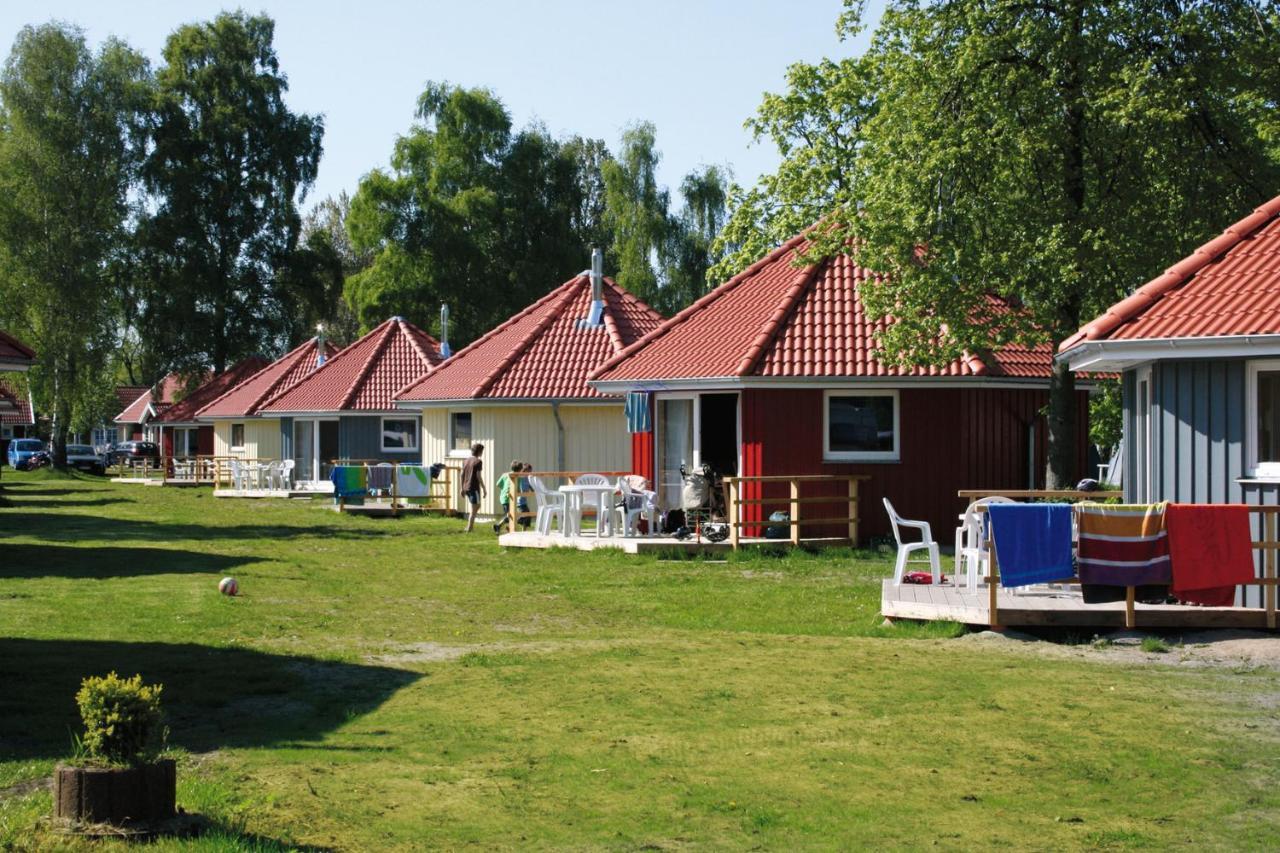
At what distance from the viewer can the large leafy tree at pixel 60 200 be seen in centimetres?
5481

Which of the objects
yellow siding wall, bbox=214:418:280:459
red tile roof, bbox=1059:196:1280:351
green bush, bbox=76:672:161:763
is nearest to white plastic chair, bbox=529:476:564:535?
red tile roof, bbox=1059:196:1280:351

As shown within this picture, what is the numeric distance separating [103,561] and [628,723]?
558 inches

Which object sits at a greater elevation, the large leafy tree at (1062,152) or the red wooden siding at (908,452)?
the large leafy tree at (1062,152)

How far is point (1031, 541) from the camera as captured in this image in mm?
13500

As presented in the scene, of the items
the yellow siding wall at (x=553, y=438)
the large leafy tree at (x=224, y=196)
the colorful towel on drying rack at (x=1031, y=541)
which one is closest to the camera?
the colorful towel on drying rack at (x=1031, y=541)

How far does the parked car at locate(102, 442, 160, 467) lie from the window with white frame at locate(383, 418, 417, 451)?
28.0 m

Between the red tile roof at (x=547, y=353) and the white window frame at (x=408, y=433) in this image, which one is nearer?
the red tile roof at (x=547, y=353)

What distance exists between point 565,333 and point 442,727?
998 inches

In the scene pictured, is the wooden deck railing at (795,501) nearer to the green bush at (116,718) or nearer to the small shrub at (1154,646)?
the small shrub at (1154,646)

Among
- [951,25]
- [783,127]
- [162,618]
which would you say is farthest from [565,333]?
[162,618]

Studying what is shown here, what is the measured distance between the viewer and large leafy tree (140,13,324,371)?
62031 mm

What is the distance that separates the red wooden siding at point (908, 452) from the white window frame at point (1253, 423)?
33.3ft

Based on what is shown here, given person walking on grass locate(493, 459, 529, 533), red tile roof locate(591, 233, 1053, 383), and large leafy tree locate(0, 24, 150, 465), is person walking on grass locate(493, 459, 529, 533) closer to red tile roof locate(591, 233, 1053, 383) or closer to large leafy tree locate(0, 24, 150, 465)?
red tile roof locate(591, 233, 1053, 383)

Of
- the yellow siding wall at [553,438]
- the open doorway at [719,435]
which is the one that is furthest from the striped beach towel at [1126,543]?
the yellow siding wall at [553,438]
